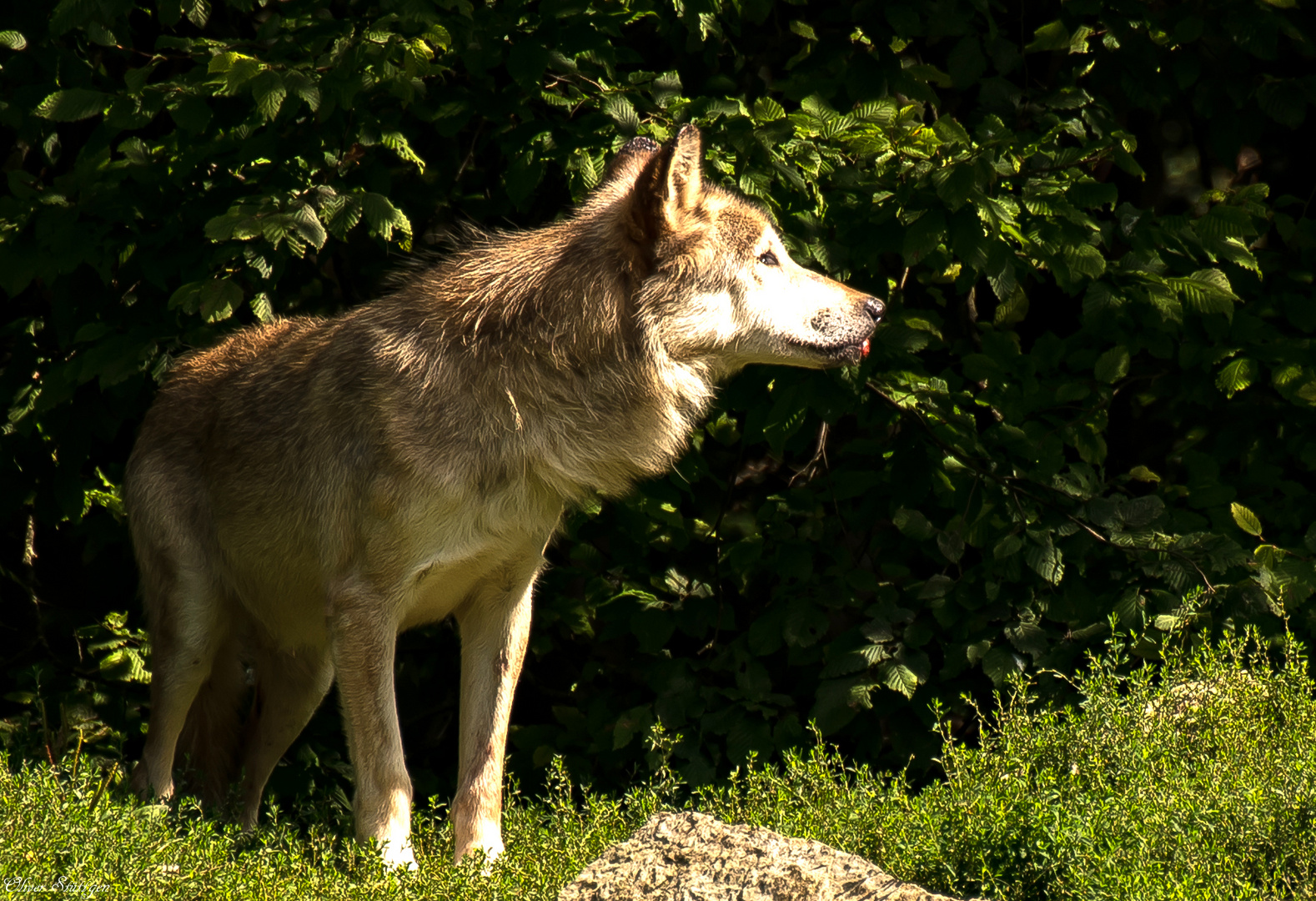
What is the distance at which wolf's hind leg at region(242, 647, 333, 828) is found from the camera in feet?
19.4


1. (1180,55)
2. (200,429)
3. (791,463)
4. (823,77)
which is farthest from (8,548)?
(1180,55)

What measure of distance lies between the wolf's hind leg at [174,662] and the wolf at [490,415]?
8cm

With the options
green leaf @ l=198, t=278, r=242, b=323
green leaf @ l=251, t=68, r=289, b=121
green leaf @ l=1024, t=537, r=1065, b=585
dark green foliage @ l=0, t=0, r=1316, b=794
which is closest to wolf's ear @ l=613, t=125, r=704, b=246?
dark green foliage @ l=0, t=0, r=1316, b=794

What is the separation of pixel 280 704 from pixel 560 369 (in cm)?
228

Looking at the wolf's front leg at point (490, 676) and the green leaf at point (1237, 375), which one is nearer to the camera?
the wolf's front leg at point (490, 676)

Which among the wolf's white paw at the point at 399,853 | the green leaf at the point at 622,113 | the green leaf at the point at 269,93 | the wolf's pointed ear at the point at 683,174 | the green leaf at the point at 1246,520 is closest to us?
the wolf's white paw at the point at 399,853

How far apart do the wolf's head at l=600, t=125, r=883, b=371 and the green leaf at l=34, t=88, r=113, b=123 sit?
2.14m

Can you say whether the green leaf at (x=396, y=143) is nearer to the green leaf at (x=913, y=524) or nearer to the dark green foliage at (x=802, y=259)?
the dark green foliage at (x=802, y=259)

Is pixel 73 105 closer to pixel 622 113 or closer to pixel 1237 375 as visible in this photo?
pixel 622 113

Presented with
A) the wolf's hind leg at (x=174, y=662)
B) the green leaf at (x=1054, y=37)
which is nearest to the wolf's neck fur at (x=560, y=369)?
the wolf's hind leg at (x=174, y=662)

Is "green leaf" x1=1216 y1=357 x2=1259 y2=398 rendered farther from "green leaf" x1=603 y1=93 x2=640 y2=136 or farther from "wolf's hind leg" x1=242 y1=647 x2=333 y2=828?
"wolf's hind leg" x1=242 y1=647 x2=333 y2=828

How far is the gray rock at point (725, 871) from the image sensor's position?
3.39 meters

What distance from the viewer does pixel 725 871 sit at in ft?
11.6

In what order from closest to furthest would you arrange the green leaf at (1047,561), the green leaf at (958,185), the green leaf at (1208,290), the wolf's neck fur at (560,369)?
the wolf's neck fur at (560,369), the green leaf at (958,185), the green leaf at (1208,290), the green leaf at (1047,561)
